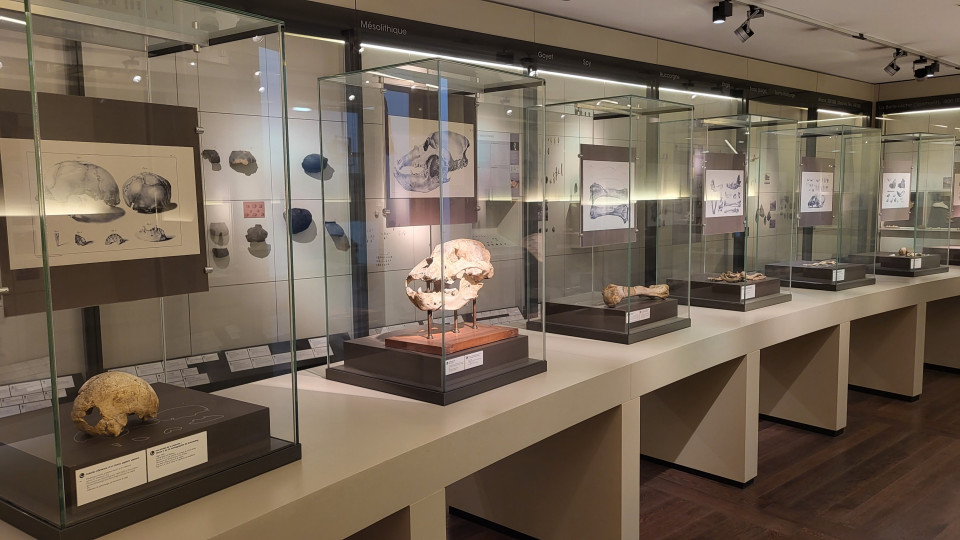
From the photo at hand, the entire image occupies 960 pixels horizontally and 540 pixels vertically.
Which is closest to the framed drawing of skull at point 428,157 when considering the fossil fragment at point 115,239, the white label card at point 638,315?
the fossil fragment at point 115,239

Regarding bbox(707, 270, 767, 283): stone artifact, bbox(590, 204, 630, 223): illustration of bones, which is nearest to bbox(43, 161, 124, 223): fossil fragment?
bbox(590, 204, 630, 223): illustration of bones

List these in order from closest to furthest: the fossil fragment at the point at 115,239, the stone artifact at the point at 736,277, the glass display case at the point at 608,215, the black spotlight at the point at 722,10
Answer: the fossil fragment at the point at 115,239
the glass display case at the point at 608,215
the stone artifact at the point at 736,277
the black spotlight at the point at 722,10

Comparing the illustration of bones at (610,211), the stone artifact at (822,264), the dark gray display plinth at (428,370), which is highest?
the illustration of bones at (610,211)

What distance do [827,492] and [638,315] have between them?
1.51 meters

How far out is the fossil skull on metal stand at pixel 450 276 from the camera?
246cm

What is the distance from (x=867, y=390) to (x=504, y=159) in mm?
4497

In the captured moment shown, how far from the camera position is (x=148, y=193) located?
5.26ft

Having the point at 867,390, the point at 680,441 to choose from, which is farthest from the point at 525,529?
the point at 867,390

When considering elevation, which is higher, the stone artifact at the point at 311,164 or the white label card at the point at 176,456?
the stone artifact at the point at 311,164

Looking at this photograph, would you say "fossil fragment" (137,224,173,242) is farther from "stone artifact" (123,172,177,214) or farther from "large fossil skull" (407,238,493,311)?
"large fossil skull" (407,238,493,311)

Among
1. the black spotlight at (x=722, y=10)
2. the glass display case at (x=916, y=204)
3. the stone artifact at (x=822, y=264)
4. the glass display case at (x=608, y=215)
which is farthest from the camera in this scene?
the glass display case at (x=916, y=204)

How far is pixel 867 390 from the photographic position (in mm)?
5707

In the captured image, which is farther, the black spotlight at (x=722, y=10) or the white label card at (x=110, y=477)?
the black spotlight at (x=722, y=10)

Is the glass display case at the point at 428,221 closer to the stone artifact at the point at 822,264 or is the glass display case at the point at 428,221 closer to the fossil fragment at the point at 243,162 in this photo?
the fossil fragment at the point at 243,162
